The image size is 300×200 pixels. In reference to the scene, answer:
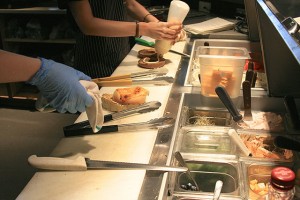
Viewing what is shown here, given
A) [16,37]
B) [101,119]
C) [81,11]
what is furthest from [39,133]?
[101,119]

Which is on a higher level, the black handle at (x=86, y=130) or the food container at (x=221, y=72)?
the food container at (x=221, y=72)

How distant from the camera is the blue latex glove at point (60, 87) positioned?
3.80 feet

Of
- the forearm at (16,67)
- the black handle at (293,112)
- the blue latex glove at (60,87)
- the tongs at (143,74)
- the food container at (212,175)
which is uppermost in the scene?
Answer: the forearm at (16,67)

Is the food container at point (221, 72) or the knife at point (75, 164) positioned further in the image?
the food container at point (221, 72)

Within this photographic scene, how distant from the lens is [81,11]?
6.25 ft

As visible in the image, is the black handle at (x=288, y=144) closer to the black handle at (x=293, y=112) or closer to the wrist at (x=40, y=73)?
the black handle at (x=293, y=112)

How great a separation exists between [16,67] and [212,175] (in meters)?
0.77

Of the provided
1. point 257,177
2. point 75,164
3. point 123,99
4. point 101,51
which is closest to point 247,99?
point 257,177

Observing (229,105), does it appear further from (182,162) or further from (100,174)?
(100,174)

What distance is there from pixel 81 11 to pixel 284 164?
132cm

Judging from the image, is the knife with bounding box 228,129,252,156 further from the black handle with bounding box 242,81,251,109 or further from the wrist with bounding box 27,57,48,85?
the wrist with bounding box 27,57,48,85

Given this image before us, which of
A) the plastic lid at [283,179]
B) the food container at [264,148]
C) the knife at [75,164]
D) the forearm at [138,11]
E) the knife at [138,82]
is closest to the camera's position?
the plastic lid at [283,179]

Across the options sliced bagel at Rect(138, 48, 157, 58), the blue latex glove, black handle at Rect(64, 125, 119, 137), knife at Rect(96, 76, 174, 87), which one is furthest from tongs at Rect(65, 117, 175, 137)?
sliced bagel at Rect(138, 48, 157, 58)

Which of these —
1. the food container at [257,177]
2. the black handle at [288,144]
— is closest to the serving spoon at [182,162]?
the food container at [257,177]
